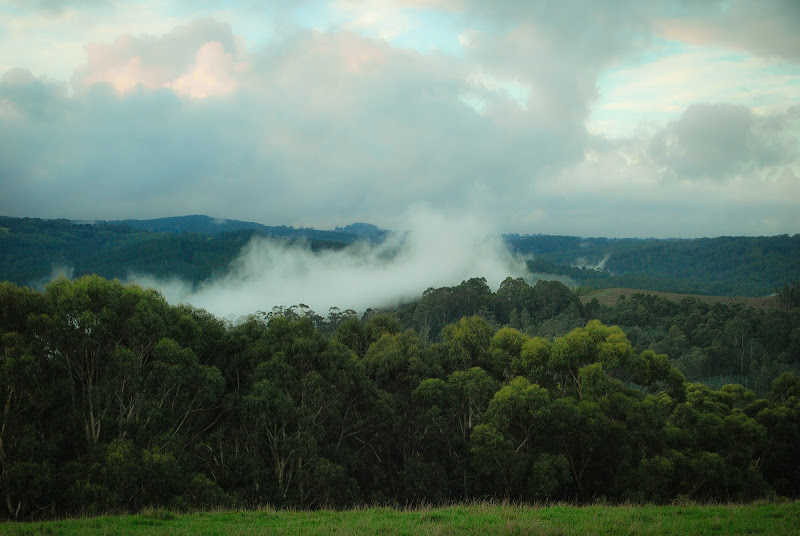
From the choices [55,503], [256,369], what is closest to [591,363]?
[256,369]

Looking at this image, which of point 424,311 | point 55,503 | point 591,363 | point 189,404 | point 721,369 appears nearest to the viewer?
point 55,503

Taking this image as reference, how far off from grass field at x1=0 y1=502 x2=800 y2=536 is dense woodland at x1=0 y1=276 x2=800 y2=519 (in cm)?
535

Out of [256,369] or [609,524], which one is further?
[256,369]

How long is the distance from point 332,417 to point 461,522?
47.0 feet

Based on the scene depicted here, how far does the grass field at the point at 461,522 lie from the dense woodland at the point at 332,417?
5347 millimetres

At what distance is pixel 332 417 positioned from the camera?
25516 millimetres

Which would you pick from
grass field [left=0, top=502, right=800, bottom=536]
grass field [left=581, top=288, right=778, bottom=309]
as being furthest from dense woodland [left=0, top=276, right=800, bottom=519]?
grass field [left=581, top=288, right=778, bottom=309]

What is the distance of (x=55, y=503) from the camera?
1800cm

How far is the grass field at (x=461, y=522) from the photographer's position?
11289mm

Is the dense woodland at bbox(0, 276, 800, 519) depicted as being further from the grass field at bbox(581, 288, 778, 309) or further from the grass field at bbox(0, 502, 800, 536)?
the grass field at bbox(581, 288, 778, 309)

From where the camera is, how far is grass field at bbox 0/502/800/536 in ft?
37.0

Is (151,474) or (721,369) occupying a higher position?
(151,474)

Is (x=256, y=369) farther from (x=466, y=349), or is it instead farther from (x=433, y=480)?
(x=466, y=349)

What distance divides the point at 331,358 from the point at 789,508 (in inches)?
666
